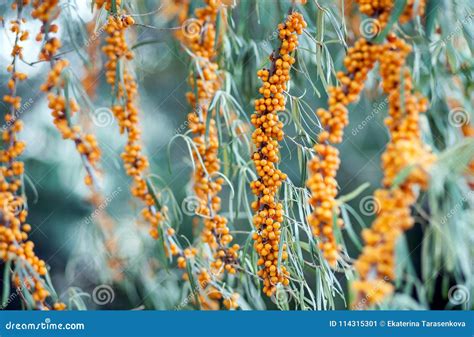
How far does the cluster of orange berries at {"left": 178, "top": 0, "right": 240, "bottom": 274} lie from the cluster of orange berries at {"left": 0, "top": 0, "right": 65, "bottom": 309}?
471 millimetres

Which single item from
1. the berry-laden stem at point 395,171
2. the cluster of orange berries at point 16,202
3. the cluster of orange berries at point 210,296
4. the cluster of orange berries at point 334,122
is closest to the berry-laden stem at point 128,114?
the cluster of orange berries at point 210,296

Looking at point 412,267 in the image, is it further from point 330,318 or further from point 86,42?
point 86,42

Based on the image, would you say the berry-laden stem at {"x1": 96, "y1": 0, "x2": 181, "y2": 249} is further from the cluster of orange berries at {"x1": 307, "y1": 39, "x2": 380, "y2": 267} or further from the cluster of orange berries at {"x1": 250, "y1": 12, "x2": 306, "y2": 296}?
the cluster of orange berries at {"x1": 307, "y1": 39, "x2": 380, "y2": 267}

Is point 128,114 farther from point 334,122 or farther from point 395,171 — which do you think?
point 395,171

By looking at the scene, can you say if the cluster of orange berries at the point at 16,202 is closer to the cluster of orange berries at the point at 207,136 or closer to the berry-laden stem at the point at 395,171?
the cluster of orange berries at the point at 207,136

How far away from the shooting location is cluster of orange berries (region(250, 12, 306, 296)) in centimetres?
152

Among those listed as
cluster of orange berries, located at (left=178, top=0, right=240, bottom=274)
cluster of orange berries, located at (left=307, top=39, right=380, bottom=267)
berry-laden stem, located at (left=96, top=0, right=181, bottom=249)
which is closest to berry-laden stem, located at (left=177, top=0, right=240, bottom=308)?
cluster of orange berries, located at (left=178, top=0, right=240, bottom=274)

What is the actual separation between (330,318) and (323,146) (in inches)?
22.4

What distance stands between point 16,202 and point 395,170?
105 cm

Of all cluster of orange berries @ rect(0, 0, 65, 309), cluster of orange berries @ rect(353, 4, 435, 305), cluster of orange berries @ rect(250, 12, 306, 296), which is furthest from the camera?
cluster of orange berries @ rect(0, 0, 65, 309)

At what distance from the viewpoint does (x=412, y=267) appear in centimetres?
154

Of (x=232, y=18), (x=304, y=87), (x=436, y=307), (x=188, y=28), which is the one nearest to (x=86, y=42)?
(x=188, y=28)

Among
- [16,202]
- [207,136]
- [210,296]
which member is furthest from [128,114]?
[210,296]

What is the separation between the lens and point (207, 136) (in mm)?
1663
